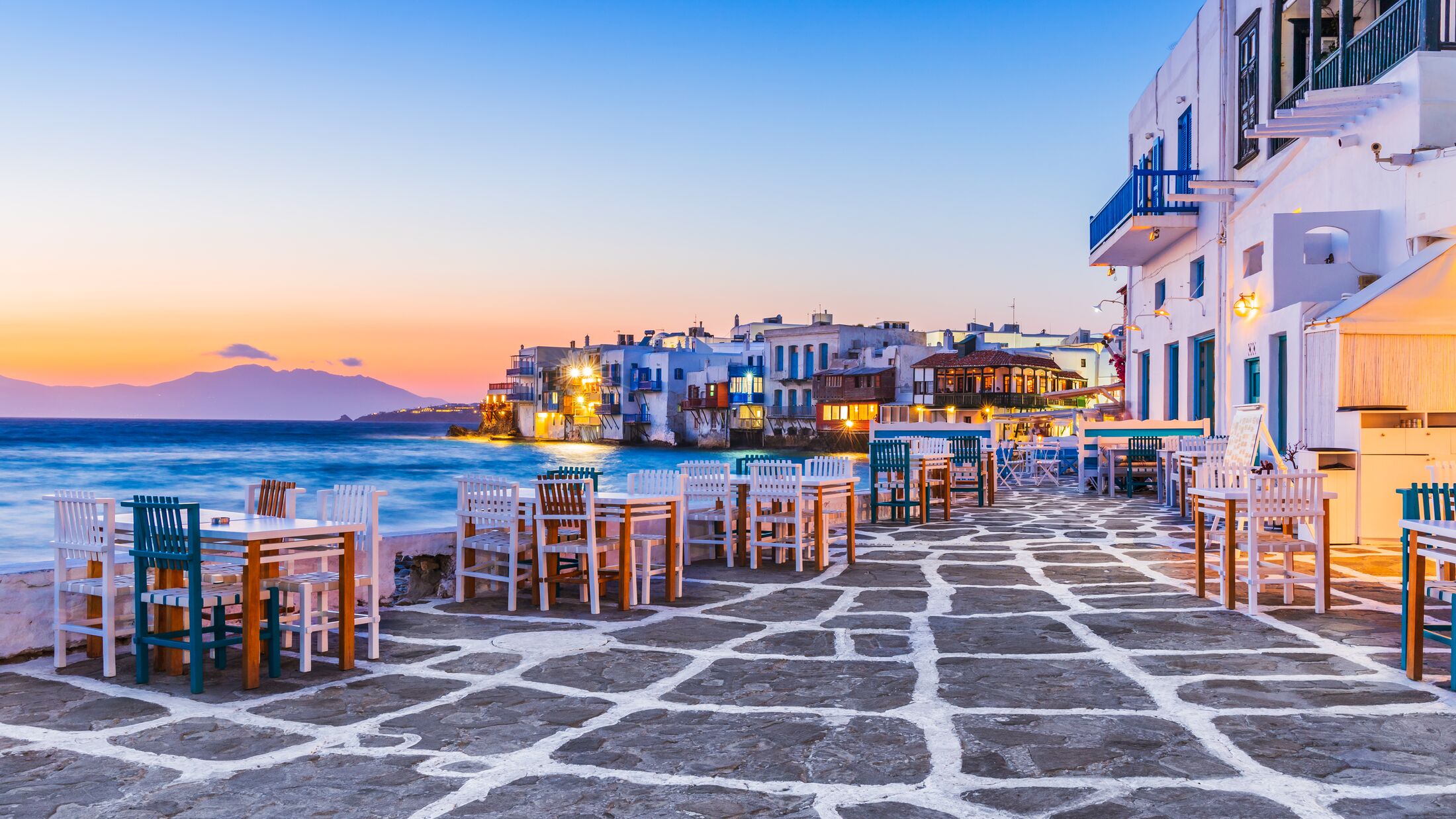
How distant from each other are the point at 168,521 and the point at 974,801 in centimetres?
418

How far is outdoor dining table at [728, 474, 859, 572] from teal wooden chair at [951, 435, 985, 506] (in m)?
6.58

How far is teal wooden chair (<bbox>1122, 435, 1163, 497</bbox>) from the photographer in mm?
17984

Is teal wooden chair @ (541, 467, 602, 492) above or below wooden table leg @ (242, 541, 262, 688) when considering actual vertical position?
above

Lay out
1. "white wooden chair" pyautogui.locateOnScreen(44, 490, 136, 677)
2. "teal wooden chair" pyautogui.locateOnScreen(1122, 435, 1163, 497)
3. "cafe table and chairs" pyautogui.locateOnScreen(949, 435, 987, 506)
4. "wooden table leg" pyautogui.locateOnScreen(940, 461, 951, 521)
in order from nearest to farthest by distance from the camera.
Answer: "white wooden chair" pyautogui.locateOnScreen(44, 490, 136, 677) → "wooden table leg" pyautogui.locateOnScreen(940, 461, 951, 521) → "cafe table and chairs" pyautogui.locateOnScreen(949, 435, 987, 506) → "teal wooden chair" pyautogui.locateOnScreen(1122, 435, 1163, 497)

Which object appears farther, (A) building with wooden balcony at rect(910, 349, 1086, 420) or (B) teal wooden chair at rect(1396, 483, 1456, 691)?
(A) building with wooden balcony at rect(910, 349, 1086, 420)

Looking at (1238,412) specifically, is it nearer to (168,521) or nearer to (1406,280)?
(1406,280)

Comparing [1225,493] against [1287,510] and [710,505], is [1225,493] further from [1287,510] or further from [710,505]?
[710,505]

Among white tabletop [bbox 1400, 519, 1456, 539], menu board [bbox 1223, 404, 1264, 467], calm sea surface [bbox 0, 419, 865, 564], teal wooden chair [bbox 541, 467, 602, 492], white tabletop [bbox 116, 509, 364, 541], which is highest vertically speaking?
menu board [bbox 1223, 404, 1264, 467]

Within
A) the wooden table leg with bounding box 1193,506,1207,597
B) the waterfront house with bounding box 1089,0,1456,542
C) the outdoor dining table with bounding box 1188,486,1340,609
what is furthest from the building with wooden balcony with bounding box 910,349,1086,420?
the outdoor dining table with bounding box 1188,486,1340,609

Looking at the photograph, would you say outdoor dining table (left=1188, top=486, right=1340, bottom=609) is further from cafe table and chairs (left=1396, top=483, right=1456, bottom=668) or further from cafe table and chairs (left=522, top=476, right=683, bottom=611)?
cafe table and chairs (left=522, top=476, right=683, bottom=611)

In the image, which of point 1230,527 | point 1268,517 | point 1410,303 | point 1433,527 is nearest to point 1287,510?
point 1268,517

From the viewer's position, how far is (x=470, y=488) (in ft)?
27.1

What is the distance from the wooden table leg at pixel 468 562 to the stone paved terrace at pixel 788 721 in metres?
0.45

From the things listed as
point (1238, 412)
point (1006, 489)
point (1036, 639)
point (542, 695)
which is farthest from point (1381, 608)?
point (1006, 489)
